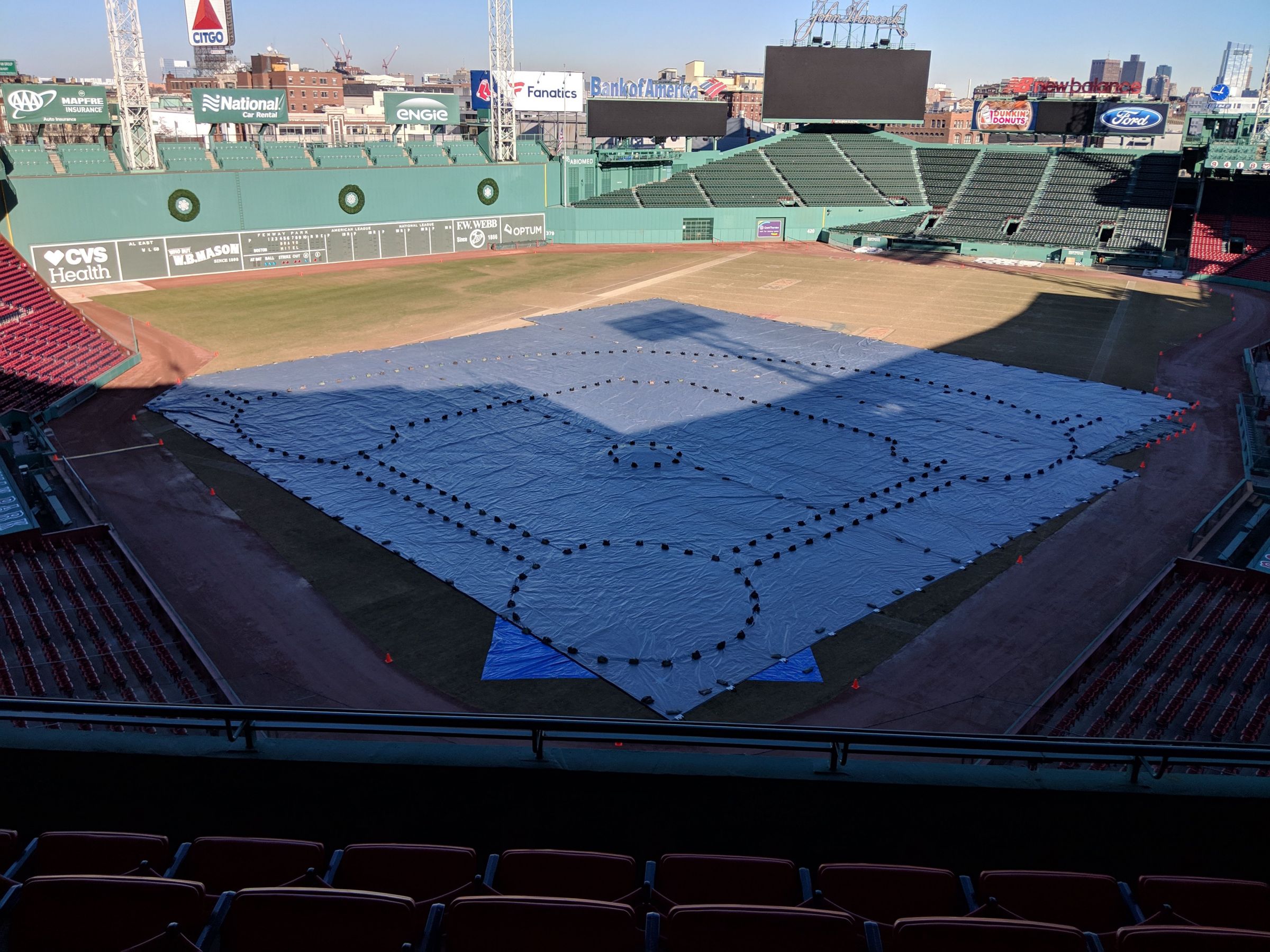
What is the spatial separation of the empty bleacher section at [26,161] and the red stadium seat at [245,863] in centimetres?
5167

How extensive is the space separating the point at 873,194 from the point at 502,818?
73.0m

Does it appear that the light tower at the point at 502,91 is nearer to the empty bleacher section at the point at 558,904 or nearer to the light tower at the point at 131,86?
the light tower at the point at 131,86

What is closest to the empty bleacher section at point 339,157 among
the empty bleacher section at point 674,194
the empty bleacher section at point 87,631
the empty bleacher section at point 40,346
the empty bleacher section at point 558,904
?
the empty bleacher section at point 674,194

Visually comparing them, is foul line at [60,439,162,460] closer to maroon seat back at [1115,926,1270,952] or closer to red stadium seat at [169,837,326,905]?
red stadium seat at [169,837,326,905]

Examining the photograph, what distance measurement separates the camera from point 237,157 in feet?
183

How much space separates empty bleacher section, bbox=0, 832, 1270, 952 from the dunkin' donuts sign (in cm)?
7968

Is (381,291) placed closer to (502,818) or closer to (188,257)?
(188,257)

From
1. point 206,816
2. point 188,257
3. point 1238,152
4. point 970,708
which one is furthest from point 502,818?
point 1238,152

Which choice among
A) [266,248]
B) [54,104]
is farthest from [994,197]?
[54,104]

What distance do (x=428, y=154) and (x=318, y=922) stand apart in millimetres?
64191

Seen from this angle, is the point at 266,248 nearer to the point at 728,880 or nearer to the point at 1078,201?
the point at 1078,201

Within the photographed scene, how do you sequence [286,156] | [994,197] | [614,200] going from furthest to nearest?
1. [994,197]
2. [614,200]
3. [286,156]

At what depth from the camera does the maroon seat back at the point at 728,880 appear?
17.9 feet

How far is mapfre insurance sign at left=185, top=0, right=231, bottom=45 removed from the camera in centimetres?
5728
